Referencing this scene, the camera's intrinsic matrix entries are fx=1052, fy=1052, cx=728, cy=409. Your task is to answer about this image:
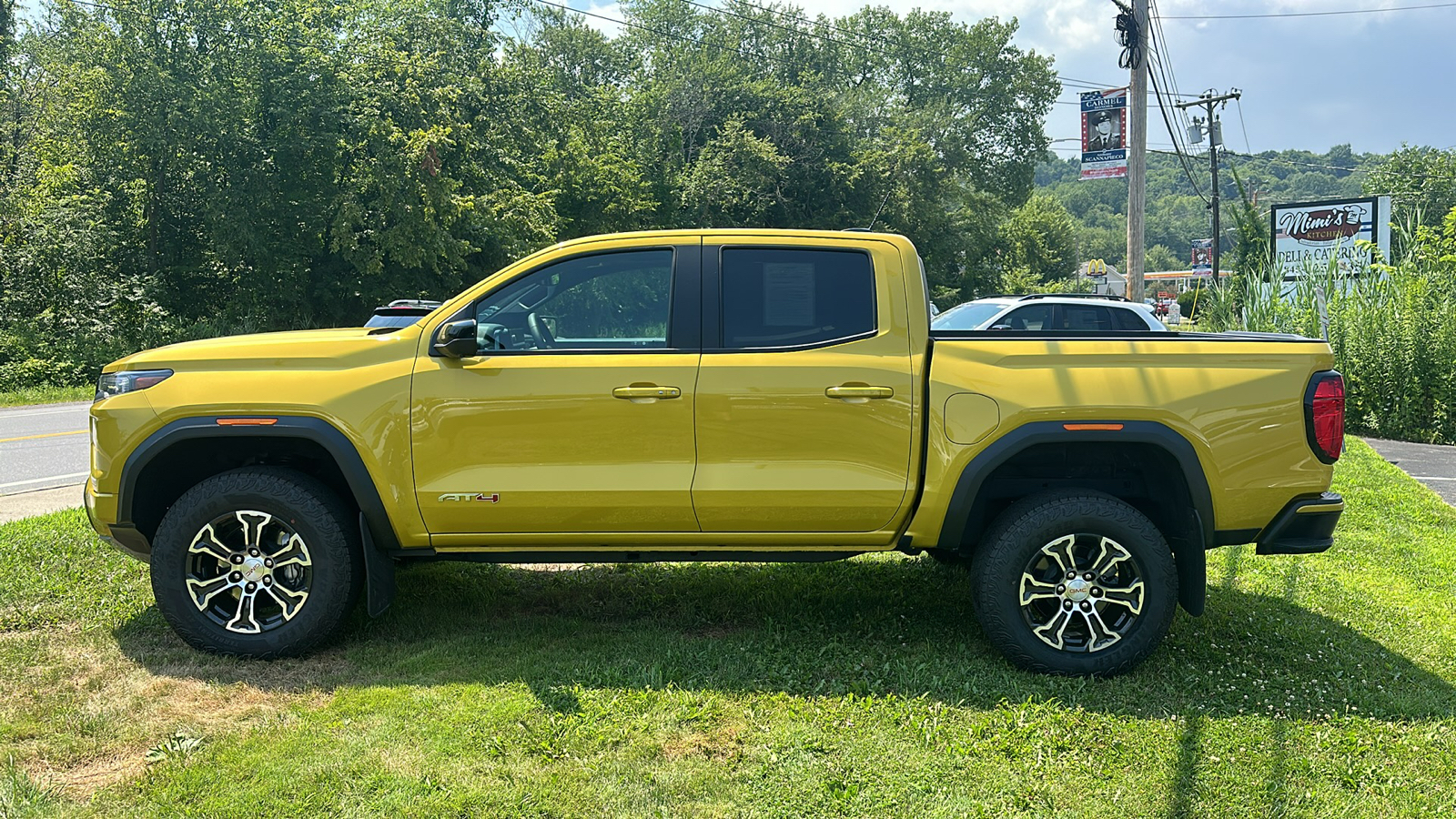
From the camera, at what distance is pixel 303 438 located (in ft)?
15.1

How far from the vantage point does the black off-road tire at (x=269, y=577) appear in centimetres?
456

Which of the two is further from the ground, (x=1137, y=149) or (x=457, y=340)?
(x=1137, y=149)

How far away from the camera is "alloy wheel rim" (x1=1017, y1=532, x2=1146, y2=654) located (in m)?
4.48

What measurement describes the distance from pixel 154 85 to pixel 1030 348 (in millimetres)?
23287

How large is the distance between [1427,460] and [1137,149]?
651cm

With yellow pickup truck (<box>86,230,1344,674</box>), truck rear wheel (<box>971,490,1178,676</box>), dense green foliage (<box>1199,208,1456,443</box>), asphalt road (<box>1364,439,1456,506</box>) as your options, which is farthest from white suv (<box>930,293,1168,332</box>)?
truck rear wheel (<box>971,490,1178,676</box>)

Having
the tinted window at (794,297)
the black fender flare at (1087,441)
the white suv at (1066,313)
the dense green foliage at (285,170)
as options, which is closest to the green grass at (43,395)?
the dense green foliage at (285,170)

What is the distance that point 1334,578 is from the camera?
20.2ft

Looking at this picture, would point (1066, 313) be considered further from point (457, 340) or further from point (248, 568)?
point (248, 568)

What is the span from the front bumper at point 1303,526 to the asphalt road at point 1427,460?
18.2 ft

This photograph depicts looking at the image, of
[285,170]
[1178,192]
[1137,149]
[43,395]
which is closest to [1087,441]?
[1137,149]

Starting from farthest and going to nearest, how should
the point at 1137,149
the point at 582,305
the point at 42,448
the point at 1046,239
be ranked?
1. the point at 1046,239
2. the point at 1137,149
3. the point at 42,448
4. the point at 582,305

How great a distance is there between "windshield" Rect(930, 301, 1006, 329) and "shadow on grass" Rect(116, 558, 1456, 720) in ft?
21.7

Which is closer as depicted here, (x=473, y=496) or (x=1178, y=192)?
(x=473, y=496)
